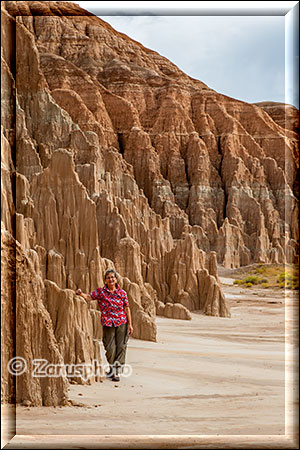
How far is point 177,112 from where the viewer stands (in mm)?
48250

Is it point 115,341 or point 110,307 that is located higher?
point 110,307

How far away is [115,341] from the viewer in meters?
5.07

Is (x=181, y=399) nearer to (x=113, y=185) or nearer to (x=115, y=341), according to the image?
(x=115, y=341)

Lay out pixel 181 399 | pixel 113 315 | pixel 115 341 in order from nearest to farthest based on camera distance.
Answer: pixel 181 399 < pixel 113 315 < pixel 115 341

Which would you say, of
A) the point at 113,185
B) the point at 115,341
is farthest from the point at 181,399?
the point at 113,185

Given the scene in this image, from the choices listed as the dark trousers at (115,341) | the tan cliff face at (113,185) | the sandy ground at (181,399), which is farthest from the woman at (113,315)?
the tan cliff face at (113,185)

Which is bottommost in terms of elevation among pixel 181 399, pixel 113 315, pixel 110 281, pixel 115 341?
pixel 181 399

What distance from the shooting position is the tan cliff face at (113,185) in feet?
15.6

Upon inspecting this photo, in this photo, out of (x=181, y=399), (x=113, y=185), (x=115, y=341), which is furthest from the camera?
(x=113, y=185)

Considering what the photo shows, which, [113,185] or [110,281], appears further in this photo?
[113,185]

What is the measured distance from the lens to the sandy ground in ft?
13.8

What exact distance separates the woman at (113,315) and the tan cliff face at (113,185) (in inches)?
19.8

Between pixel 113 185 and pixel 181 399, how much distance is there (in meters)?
24.1

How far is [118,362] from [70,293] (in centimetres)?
109
